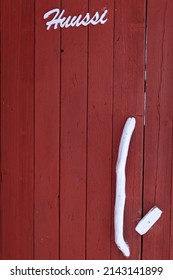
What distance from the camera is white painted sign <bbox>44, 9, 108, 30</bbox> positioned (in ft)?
3.97

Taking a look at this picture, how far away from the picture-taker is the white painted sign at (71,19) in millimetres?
1209

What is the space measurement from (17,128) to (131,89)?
384 mm

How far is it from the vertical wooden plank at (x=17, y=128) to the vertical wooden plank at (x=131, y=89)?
270mm

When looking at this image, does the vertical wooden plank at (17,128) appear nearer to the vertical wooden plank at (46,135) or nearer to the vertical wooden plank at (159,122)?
the vertical wooden plank at (46,135)

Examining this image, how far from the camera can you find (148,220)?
4.05 feet

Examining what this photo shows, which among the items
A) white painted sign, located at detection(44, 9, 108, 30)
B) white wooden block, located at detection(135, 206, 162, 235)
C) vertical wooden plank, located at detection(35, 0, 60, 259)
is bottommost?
white wooden block, located at detection(135, 206, 162, 235)

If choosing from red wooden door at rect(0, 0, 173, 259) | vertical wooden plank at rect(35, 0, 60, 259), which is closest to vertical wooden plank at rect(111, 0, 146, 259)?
red wooden door at rect(0, 0, 173, 259)

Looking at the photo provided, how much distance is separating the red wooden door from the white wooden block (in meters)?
0.02

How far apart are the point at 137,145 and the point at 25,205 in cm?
42

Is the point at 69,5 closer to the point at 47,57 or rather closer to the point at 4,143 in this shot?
the point at 47,57

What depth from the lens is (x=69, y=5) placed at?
1221 millimetres

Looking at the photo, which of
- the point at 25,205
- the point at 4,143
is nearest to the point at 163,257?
the point at 25,205

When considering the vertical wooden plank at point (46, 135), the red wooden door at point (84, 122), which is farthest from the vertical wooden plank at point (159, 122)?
the vertical wooden plank at point (46, 135)

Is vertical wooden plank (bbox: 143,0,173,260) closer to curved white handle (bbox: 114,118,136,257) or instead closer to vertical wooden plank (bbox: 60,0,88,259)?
curved white handle (bbox: 114,118,136,257)
